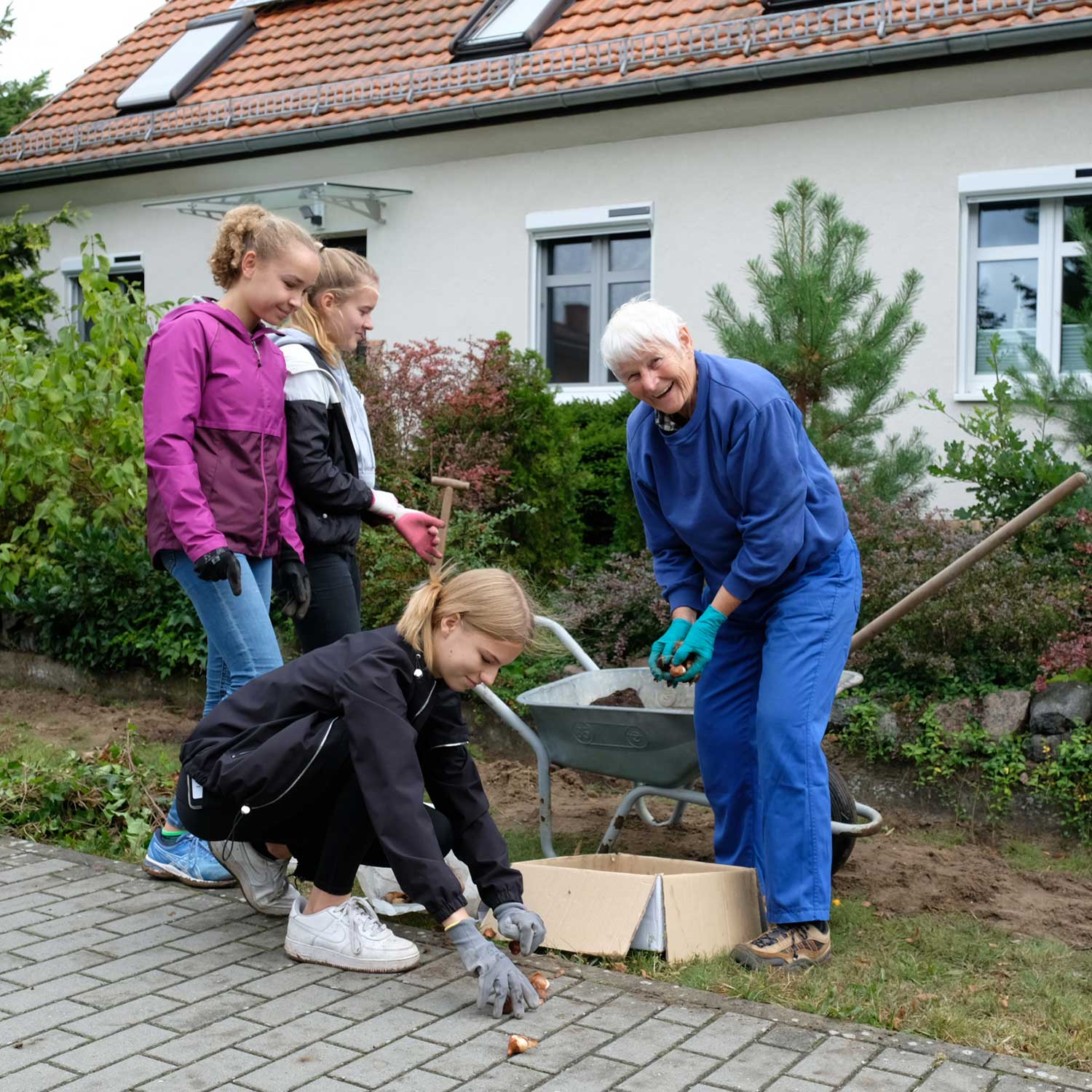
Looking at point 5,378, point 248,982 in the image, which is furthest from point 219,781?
point 5,378

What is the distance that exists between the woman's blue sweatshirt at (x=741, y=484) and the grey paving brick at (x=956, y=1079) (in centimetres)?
134

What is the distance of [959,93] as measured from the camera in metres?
10.2

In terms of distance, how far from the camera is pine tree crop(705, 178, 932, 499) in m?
6.37

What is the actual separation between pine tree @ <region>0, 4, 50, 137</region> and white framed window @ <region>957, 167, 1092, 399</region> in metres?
13.1

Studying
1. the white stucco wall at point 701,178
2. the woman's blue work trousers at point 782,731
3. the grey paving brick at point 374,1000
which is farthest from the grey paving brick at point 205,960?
the white stucco wall at point 701,178

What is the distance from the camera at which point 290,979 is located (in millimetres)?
3494

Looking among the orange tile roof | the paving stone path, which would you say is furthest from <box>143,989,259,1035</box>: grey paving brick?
the orange tile roof

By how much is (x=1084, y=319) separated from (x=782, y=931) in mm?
3957

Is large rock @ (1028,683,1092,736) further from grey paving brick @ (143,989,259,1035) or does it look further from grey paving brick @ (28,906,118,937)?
grey paving brick @ (28,906,118,937)

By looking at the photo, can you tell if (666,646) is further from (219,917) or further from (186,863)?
(186,863)

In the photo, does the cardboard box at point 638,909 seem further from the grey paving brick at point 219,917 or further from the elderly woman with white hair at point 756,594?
the grey paving brick at point 219,917

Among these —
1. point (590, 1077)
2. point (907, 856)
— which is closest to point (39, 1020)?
point (590, 1077)

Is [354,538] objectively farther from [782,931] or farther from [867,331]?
[867,331]

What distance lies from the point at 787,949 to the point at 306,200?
35.7 feet
